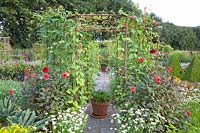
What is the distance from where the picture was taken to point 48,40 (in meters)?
4.39

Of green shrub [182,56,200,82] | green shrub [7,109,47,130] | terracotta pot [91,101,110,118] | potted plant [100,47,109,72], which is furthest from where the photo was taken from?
potted plant [100,47,109,72]

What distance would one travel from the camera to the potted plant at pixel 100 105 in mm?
4559

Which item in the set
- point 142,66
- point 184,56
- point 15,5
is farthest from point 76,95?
point 15,5

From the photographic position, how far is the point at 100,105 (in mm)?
4539

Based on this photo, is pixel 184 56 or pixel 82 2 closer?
pixel 184 56

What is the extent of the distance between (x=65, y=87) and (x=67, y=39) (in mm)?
715

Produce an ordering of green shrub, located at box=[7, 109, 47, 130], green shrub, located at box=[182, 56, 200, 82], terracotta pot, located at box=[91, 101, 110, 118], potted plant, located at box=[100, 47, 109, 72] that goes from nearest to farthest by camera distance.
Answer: green shrub, located at box=[7, 109, 47, 130], terracotta pot, located at box=[91, 101, 110, 118], green shrub, located at box=[182, 56, 200, 82], potted plant, located at box=[100, 47, 109, 72]

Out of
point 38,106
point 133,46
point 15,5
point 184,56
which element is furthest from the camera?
point 15,5

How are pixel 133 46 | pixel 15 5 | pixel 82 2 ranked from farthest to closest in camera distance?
pixel 82 2 < pixel 15 5 < pixel 133 46

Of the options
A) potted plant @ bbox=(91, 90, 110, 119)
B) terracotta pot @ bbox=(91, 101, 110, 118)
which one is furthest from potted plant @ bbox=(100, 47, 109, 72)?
terracotta pot @ bbox=(91, 101, 110, 118)

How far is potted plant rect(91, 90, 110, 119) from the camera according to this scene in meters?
4.56

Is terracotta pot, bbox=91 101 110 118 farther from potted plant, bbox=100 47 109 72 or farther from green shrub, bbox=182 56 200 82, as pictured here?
potted plant, bbox=100 47 109 72

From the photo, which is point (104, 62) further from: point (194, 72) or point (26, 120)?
point (26, 120)

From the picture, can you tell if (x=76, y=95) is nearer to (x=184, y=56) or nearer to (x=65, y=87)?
(x=65, y=87)
